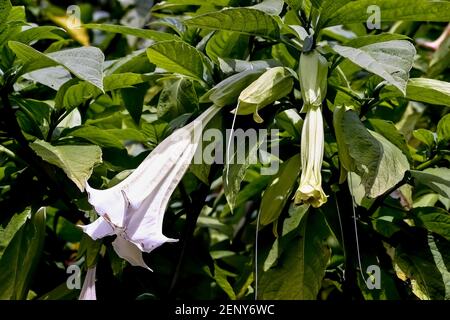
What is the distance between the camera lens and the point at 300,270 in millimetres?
1216

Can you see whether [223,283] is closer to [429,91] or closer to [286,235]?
[286,235]

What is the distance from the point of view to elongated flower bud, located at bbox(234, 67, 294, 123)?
100 centimetres

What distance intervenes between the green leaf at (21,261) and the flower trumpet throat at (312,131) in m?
0.46

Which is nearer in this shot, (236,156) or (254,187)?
(236,156)

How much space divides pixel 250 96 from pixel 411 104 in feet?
3.36

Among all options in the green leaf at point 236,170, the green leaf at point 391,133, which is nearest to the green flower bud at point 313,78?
the green leaf at point 236,170

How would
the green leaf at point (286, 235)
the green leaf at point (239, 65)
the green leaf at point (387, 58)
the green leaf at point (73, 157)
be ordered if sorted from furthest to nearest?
1. the green leaf at point (286, 235)
2. the green leaf at point (239, 65)
3. the green leaf at point (73, 157)
4. the green leaf at point (387, 58)

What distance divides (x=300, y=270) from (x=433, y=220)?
0.85ft

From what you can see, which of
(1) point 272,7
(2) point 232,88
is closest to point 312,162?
(2) point 232,88

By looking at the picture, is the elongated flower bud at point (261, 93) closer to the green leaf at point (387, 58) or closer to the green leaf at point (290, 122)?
the green leaf at point (387, 58)

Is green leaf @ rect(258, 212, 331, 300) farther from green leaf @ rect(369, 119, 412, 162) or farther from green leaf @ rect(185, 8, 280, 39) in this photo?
green leaf @ rect(185, 8, 280, 39)

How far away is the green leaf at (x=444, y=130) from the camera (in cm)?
122
